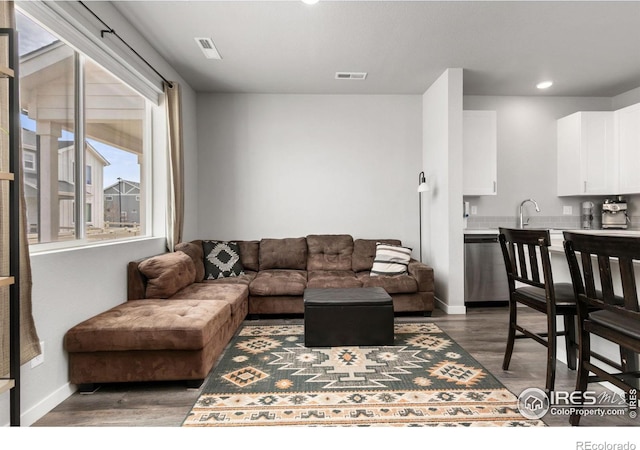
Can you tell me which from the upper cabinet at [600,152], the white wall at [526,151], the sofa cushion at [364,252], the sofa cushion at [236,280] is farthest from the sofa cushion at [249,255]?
the upper cabinet at [600,152]

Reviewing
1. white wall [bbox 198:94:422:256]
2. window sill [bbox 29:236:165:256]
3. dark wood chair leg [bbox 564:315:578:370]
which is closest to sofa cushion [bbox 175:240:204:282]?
window sill [bbox 29:236:165:256]

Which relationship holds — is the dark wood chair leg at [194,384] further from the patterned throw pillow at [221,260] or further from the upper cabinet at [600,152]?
the upper cabinet at [600,152]

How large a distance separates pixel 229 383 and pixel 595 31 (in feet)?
13.6

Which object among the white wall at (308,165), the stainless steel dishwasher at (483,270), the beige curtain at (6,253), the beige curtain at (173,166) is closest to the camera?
the beige curtain at (6,253)

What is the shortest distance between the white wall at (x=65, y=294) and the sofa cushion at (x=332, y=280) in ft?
5.47

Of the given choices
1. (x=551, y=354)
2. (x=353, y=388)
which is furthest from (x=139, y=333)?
(x=551, y=354)

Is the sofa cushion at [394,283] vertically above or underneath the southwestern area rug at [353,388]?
above

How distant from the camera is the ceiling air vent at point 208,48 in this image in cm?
332

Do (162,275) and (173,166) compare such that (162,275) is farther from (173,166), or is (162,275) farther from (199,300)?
(173,166)

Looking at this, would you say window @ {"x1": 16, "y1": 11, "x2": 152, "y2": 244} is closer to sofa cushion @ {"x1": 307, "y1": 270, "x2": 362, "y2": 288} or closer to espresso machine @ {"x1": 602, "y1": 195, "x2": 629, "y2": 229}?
sofa cushion @ {"x1": 307, "y1": 270, "x2": 362, "y2": 288}

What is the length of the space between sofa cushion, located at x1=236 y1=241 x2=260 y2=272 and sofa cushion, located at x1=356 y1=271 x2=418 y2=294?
4.48ft

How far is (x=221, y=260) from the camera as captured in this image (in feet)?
13.7

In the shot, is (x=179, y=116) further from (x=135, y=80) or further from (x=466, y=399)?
(x=466, y=399)

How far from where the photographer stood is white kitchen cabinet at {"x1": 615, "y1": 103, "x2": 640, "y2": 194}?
435 centimetres
